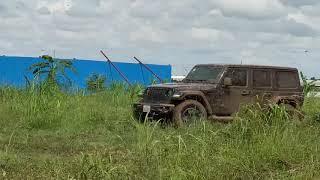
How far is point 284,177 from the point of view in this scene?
6.75m

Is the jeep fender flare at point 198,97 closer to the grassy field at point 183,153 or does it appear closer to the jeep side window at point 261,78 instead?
the jeep side window at point 261,78

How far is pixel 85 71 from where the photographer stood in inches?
1041

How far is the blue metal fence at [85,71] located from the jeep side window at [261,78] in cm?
974

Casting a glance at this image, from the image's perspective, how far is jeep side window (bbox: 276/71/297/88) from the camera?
1453 cm

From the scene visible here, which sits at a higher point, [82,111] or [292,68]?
[292,68]

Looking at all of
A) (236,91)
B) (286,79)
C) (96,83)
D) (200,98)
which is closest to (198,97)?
(200,98)

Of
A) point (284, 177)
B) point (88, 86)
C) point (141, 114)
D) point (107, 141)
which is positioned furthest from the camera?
point (88, 86)

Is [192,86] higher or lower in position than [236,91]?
higher

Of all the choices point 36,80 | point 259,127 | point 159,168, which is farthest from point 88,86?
point 159,168

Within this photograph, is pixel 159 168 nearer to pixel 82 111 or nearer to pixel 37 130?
pixel 37 130

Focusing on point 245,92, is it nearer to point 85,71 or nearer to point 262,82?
point 262,82

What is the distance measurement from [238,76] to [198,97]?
1323 mm

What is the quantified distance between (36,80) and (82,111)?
179 centimetres

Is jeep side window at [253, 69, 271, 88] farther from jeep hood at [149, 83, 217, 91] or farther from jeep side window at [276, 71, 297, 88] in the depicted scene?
jeep hood at [149, 83, 217, 91]
